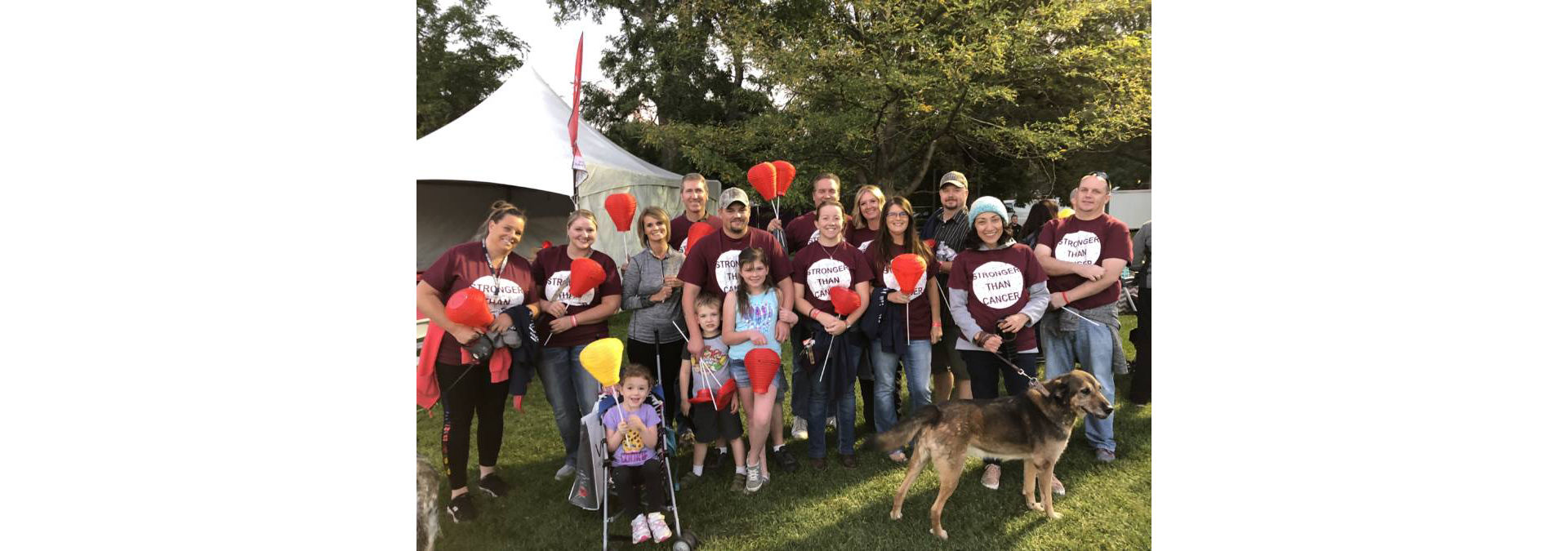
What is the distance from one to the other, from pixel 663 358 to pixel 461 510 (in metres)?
1.16

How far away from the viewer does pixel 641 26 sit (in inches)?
118

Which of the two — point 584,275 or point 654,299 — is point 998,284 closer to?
point 654,299

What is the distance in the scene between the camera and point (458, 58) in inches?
108

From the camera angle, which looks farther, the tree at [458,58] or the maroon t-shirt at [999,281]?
the maroon t-shirt at [999,281]

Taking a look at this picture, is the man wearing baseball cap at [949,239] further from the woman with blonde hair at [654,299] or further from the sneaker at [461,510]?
the sneaker at [461,510]

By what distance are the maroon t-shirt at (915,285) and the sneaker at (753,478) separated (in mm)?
1045

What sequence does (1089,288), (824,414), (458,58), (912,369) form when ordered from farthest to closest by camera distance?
(824,414)
(912,369)
(1089,288)
(458,58)

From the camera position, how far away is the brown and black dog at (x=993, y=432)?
8.61ft

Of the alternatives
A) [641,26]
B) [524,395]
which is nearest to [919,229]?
[641,26]

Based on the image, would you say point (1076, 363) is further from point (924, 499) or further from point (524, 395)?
point (524, 395)

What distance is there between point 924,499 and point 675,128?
7.24 feet

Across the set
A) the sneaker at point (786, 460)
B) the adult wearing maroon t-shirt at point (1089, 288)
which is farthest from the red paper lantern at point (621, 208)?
the adult wearing maroon t-shirt at point (1089, 288)

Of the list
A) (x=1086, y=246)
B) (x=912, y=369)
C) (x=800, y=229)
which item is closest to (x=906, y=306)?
(x=912, y=369)

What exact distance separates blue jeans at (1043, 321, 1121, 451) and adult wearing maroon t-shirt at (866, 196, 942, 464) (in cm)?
56
